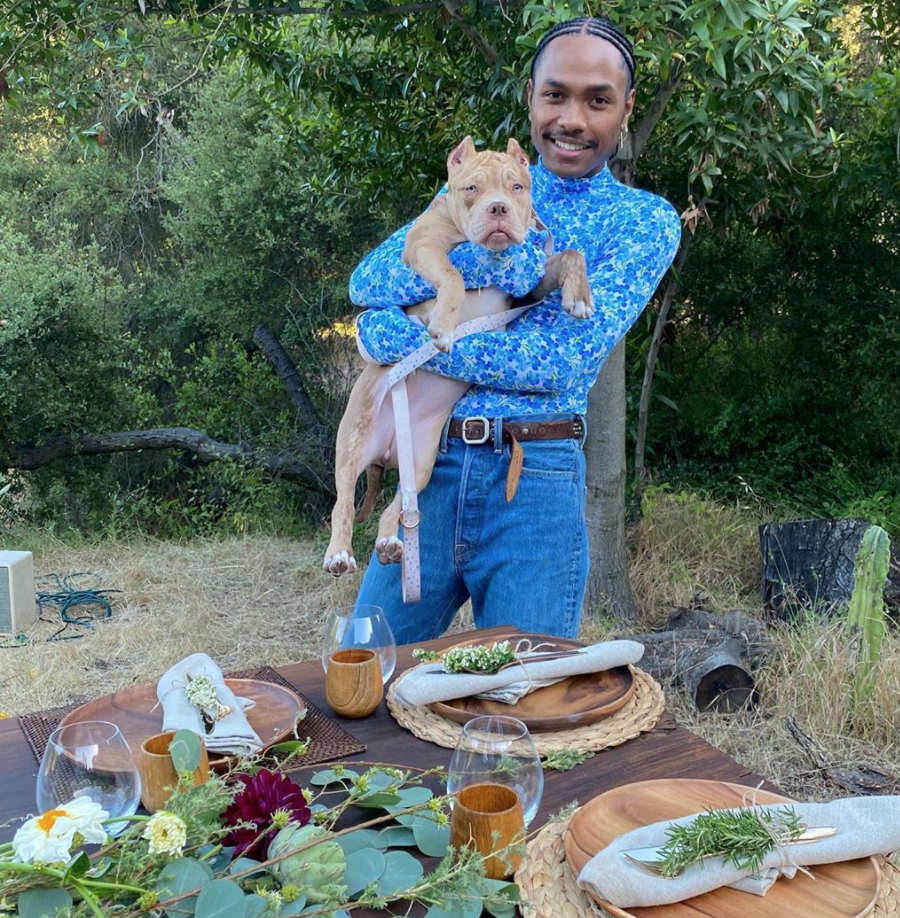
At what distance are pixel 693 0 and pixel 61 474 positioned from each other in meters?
6.08

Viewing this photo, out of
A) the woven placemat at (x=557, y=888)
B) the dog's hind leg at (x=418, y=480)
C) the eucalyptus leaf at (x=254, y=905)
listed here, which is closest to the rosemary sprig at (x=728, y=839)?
the woven placemat at (x=557, y=888)

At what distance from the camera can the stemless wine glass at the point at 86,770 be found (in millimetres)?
1175

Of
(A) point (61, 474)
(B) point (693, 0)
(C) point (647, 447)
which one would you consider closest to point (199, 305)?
(A) point (61, 474)

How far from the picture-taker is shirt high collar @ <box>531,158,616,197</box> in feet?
7.45

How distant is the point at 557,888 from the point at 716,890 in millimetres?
200

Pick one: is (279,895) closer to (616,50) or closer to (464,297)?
(464,297)

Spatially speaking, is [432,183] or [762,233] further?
[762,233]

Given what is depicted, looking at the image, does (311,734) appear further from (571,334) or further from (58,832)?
(571,334)

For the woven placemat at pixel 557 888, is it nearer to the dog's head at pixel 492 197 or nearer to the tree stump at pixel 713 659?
the dog's head at pixel 492 197

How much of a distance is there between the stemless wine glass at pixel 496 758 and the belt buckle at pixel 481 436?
3.25ft

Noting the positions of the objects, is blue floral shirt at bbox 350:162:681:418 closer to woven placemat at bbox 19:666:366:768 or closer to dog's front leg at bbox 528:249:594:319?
dog's front leg at bbox 528:249:594:319

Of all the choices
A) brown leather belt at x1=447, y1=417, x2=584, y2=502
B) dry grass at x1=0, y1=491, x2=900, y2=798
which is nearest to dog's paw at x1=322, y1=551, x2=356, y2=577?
brown leather belt at x1=447, y1=417, x2=584, y2=502

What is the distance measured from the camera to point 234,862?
1.08 m

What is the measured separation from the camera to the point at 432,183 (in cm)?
518
